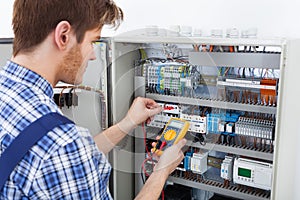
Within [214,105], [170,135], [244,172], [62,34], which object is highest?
[62,34]

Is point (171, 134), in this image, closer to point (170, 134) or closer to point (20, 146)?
point (170, 134)

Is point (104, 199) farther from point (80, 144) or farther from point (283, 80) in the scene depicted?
point (283, 80)

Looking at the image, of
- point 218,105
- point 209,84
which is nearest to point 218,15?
point 209,84

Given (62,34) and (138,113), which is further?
(138,113)

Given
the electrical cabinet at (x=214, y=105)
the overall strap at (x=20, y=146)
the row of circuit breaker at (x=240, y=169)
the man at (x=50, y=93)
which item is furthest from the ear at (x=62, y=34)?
the row of circuit breaker at (x=240, y=169)

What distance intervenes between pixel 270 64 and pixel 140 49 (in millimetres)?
727

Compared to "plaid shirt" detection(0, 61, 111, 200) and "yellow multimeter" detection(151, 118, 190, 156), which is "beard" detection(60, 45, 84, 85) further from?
"yellow multimeter" detection(151, 118, 190, 156)

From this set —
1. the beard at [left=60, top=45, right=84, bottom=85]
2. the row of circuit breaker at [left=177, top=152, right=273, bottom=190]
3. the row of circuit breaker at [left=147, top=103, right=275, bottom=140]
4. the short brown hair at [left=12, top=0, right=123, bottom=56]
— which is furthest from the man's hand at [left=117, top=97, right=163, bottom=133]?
the short brown hair at [left=12, top=0, right=123, bottom=56]

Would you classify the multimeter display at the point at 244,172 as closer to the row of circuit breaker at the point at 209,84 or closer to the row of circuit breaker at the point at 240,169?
the row of circuit breaker at the point at 240,169

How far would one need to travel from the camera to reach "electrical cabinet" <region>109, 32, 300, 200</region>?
139 centimetres

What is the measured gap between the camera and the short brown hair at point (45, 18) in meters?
0.82

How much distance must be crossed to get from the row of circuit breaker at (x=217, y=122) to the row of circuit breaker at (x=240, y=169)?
4.8 inches

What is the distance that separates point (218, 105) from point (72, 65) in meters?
0.82

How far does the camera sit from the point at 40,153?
0.74m
